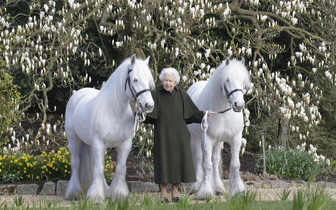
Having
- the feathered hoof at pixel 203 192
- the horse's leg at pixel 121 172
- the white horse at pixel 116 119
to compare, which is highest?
the white horse at pixel 116 119

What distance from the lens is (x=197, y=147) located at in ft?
27.8

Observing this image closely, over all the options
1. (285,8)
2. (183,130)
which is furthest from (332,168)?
(183,130)

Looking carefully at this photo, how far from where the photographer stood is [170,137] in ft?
24.4

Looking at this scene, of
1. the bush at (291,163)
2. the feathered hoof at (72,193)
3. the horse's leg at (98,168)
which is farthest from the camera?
the bush at (291,163)

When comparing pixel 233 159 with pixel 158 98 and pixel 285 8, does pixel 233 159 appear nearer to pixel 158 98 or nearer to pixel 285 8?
pixel 158 98

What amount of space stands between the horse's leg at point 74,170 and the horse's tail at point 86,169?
0.15ft

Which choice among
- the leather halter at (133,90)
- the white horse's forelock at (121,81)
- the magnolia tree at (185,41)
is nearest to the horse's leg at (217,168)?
the white horse's forelock at (121,81)

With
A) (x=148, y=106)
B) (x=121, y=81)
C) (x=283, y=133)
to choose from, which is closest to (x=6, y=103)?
(x=121, y=81)

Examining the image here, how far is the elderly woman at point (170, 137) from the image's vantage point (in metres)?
7.37

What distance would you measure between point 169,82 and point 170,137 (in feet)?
1.98

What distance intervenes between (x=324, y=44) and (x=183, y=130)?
524cm

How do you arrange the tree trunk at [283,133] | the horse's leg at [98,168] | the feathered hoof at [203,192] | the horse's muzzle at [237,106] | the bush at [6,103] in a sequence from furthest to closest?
the tree trunk at [283,133], the bush at [6,103], the feathered hoof at [203,192], the horse's leg at [98,168], the horse's muzzle at [237,106]

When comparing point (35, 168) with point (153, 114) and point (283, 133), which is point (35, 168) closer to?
point (153, 114)

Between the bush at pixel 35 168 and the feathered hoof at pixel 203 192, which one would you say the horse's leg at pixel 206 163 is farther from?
the bush at pixel 35 168
